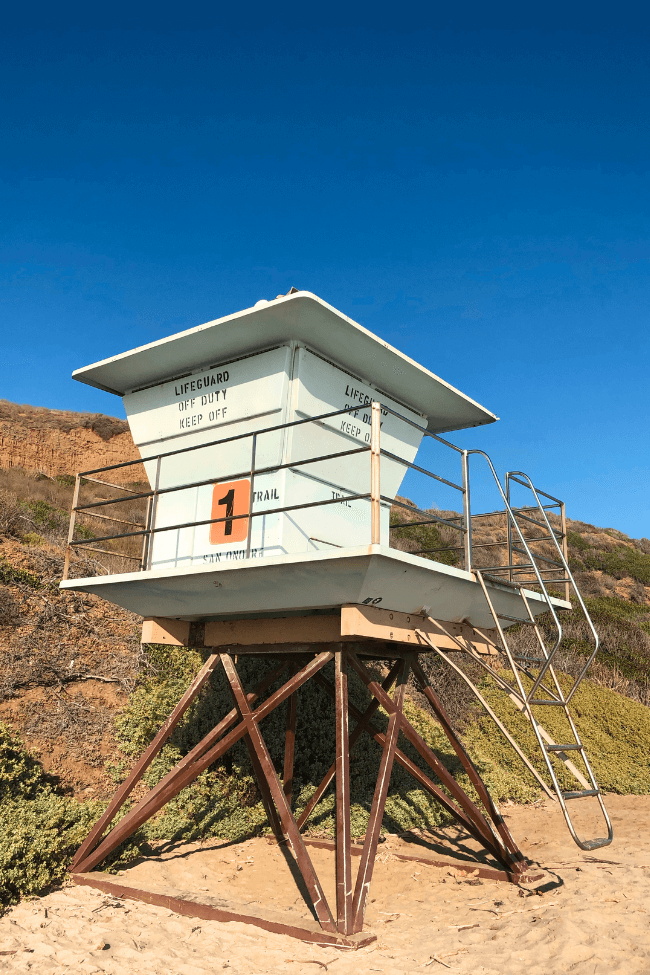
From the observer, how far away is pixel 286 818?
7059mm

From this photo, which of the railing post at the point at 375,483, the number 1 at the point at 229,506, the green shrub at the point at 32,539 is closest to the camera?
the railing post at the point at 375,483

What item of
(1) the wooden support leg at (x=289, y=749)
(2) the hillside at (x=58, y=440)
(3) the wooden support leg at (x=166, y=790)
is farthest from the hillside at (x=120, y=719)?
(2) the hillside at (x=58, y=440)

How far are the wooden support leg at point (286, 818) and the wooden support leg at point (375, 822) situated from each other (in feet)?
0.96

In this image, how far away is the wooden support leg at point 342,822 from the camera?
6391mm

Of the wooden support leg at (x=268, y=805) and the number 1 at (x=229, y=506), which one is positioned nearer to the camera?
the number 1 at (x=229, y=506)

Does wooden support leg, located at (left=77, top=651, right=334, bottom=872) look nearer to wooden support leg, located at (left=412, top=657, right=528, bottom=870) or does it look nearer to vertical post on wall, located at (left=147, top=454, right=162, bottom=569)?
wooden support leg, located at (left=412, top=657, right=528, bottom=870)

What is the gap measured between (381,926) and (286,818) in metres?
1.39

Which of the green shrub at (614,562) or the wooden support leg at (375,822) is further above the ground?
the green shrub at (614,562)

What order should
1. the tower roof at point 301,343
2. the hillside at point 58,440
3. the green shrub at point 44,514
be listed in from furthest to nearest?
the hillside at point 58,440 < the green shrub at point 44,514 < the tower roof at point 301,343

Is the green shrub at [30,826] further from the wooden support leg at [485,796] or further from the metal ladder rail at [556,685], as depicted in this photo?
the metal ladder rail at [556,685]

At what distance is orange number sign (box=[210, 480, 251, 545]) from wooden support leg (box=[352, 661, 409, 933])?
2.54 meters

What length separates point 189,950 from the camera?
617cm

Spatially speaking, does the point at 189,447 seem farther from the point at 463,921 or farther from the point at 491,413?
the point at 463,921

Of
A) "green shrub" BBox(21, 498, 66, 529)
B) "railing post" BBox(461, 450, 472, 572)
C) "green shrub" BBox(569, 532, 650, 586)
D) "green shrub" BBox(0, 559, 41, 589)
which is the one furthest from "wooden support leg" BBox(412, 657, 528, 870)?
"green shrub" BBox(569, 532, 650, 586)
